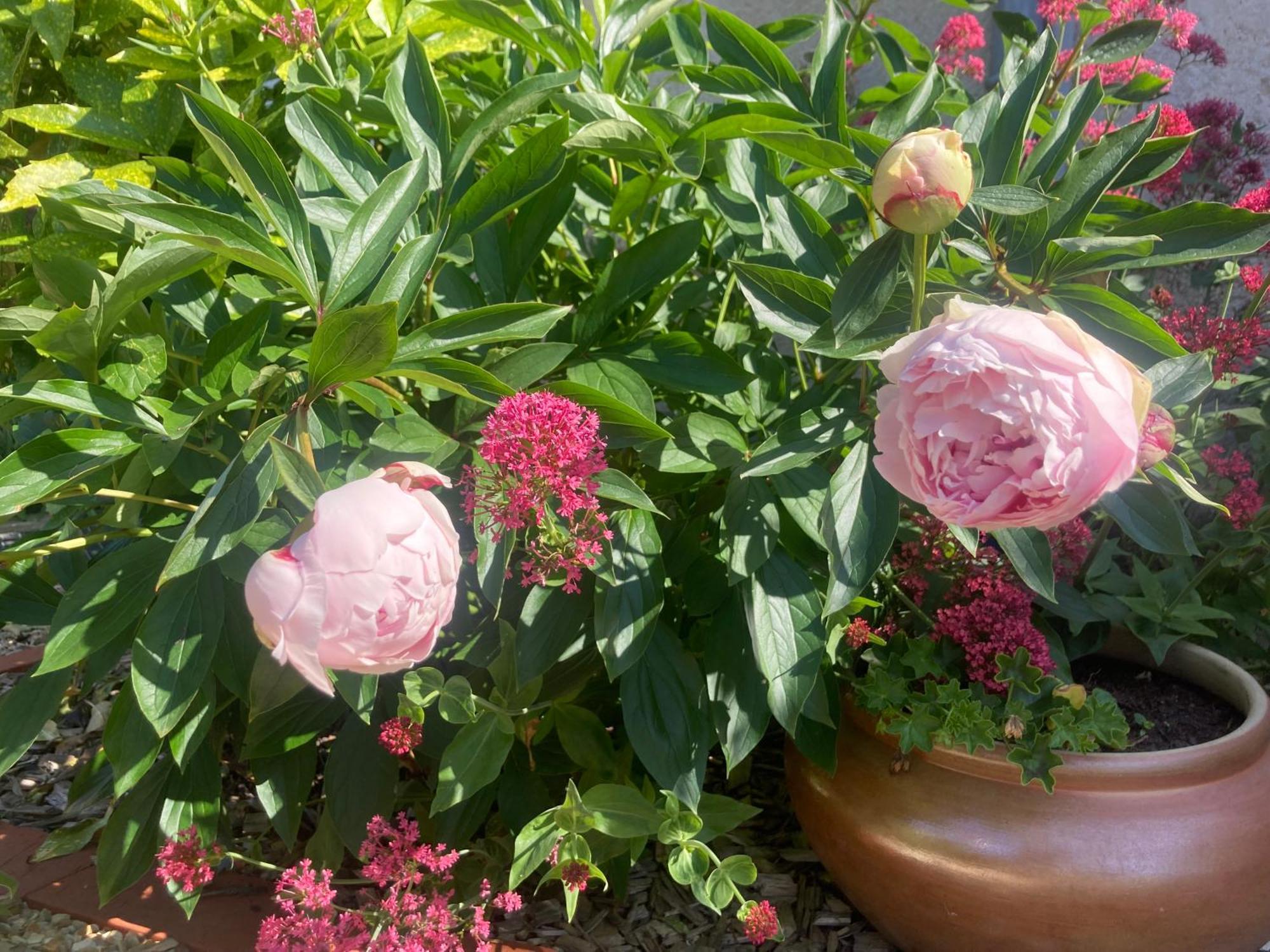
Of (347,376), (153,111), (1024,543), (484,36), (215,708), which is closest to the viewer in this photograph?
(347,376)

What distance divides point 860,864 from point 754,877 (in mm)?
158

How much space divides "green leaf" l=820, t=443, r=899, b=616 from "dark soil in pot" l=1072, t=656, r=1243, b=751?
0.49 metres

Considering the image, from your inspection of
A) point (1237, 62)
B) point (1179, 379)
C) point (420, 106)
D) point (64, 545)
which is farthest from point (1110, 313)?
point (1237, 62)

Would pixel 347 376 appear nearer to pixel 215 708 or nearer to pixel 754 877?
pixel 215 708

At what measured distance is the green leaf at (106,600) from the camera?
100 centimetres

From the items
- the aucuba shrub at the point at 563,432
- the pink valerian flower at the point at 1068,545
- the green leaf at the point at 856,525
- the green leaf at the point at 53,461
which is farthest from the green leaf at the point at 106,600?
the pink valerian flower at the point at 1068,545

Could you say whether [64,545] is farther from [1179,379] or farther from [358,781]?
[1179,379]

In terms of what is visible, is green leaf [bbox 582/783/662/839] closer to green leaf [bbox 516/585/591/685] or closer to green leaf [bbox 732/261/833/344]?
green leaf [bbox 516/585/591/685]

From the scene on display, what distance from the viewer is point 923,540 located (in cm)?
122

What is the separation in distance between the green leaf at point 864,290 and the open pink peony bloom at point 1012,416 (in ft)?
0.40

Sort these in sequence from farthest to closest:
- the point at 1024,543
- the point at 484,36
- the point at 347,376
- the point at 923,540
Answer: the point at 484,36 → the point at 923,540 → the point at 1024,543 → the point at 347,376

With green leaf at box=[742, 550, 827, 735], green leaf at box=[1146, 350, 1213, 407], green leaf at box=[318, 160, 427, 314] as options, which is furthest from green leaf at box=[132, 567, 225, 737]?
green leaf at box=[1146, 350, 1213, 407]

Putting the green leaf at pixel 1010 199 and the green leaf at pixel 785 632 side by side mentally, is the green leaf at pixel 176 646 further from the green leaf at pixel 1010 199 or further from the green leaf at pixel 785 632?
the green leaf at pixel 1010 199

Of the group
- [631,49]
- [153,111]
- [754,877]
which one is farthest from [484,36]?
[754,877]
